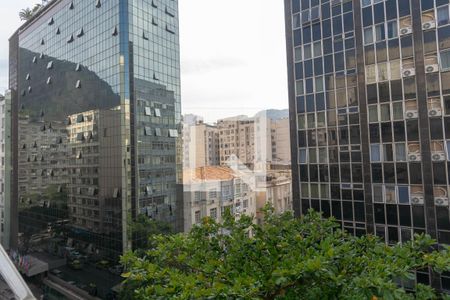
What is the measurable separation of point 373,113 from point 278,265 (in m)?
12.5

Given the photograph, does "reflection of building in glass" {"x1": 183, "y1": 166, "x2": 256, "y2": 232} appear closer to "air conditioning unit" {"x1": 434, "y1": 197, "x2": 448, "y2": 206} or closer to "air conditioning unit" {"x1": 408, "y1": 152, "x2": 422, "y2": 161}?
"air conditioning unit" {"x1": 408, "y1": 152, "x2": 422, "y2": 161}

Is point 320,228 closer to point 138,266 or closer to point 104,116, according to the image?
point 138,266

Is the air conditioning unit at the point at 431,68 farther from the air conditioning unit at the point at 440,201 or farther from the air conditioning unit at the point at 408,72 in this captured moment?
the air conditioning unit at the point at 440,201

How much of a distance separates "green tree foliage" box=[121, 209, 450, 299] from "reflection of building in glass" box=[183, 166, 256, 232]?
21.3m

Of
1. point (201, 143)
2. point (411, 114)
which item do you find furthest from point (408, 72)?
point (201, 143)

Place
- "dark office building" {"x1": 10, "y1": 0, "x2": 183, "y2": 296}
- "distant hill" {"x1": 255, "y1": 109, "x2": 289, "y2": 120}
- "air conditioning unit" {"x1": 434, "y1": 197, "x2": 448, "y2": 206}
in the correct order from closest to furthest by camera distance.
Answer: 1. "air conditioning unit" {"x1": 434, "y1": 197, "x2": 448, "y2": 206}
2. "dark office building" {"x1": 10, "y1": 0, "x2": 183, "y2": 296}
3. "distant hill" {"x1": 255, "y1": 109, "x2": 289, "y2": 120}

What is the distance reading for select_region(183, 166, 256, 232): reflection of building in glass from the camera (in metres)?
28.8

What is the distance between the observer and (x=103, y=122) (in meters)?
24.4

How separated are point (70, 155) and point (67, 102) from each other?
4.72m

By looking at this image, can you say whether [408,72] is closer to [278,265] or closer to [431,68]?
[431,68]

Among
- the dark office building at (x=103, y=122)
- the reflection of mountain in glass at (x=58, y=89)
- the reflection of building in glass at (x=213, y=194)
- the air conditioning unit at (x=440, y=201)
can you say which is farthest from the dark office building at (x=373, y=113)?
the reflection of mountain in glass at (x=58, y=89)

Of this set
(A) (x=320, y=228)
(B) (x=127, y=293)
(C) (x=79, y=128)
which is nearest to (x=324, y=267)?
(A) (x=320, y=228)

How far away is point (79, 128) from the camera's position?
26.8m

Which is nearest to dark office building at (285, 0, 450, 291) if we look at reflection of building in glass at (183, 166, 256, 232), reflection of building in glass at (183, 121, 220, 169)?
reflection of building in glass at (183, 166, 256, 232)
